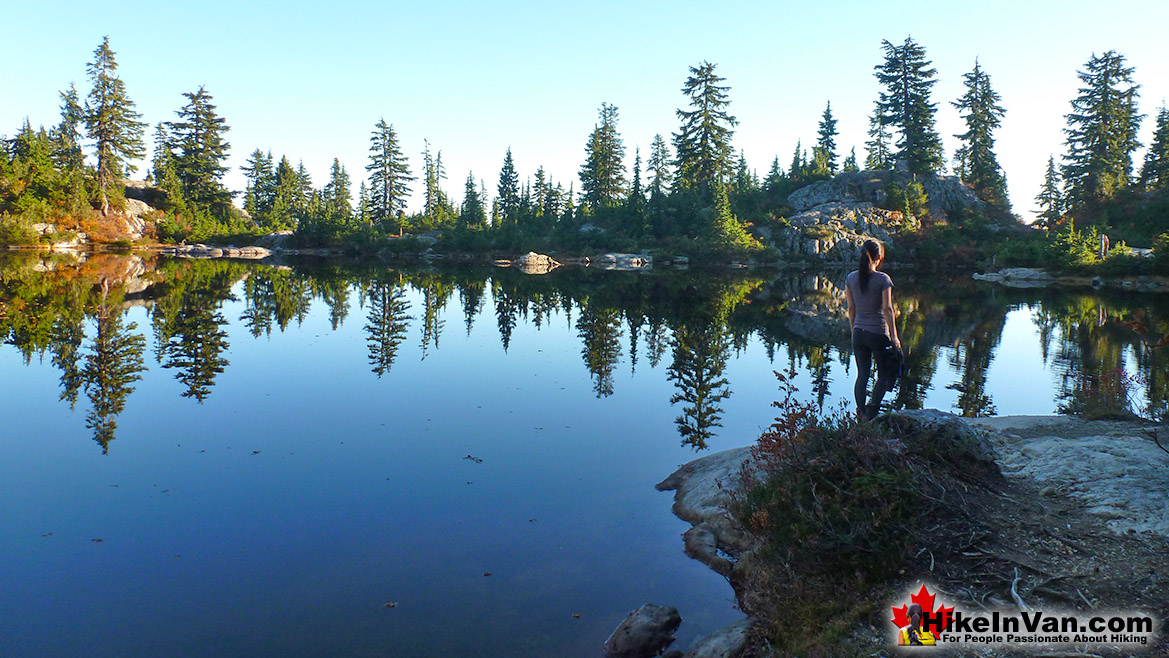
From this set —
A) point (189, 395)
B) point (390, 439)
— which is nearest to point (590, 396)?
point (390, 439)

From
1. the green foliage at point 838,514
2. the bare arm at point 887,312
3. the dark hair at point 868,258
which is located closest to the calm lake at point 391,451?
the green foliage at point 838,514

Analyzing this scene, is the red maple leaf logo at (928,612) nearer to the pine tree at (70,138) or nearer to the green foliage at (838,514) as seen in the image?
the green foliage at (838,514)

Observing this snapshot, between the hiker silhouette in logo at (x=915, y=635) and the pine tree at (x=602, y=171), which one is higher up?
the pine tree at (x=602, y=171)

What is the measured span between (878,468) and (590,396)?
816 cm

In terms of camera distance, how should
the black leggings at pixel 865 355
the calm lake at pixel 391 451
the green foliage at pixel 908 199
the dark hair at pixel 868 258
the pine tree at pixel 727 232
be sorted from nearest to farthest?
the calm lake at pixel 391 451 < the dark hair at pixel 868 258 < the black leggings at pixel 865 355 < the pine tree at pixel 727 232 < the green foliage at pixel 908 199

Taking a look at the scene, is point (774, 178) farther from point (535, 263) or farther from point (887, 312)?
point (887, 312)

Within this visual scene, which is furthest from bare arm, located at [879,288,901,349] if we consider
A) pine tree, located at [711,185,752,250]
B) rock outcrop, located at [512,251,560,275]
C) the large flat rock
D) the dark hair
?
pine tree, located at [711,185,752,250]

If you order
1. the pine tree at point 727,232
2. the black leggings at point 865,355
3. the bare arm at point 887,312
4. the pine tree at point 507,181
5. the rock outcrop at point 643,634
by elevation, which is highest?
the pine tree at point 507,181

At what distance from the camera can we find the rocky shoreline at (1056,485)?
4898 mm

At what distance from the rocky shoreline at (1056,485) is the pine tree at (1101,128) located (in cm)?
6865

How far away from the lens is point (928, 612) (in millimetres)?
4016

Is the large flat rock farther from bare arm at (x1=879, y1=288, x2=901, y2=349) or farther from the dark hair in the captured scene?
the dark hair

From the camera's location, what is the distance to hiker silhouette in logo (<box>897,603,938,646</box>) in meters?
3.87

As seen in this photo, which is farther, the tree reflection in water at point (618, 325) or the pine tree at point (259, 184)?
the pine tree at point (259, 184)
